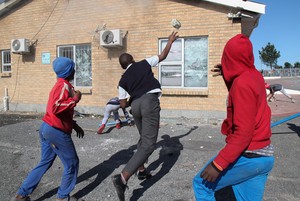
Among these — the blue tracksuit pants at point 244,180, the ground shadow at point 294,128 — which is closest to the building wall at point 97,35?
the ground shadow at point 294,128

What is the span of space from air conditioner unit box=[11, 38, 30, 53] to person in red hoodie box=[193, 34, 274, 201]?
1061 centimetres

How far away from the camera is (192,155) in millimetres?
5438

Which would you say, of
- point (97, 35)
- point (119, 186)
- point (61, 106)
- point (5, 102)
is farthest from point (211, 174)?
point (5, 102)

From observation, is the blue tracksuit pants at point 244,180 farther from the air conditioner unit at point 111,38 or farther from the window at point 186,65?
the air conditioner unit at point 111,38

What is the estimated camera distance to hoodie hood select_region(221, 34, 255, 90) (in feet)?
6.95

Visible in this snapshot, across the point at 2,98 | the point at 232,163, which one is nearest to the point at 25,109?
the point at 2,98

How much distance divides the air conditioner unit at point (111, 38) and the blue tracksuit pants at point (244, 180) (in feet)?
25.5

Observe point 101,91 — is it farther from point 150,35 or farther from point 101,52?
point 150,35

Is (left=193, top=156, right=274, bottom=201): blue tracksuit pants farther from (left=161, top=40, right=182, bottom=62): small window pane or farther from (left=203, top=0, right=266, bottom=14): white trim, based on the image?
(left=161, top=40, right=182, bottom=62): small window pane

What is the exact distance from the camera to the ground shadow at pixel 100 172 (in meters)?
3.84

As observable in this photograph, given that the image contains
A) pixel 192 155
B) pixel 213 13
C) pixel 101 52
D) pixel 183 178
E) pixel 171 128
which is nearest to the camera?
pixel 183 178

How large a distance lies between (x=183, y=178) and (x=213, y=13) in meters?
6.03

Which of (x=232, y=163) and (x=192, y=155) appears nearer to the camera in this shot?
(x=232, y=163)

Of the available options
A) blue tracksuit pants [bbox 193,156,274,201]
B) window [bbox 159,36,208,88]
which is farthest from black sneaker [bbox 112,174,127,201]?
window [bbox 159,36,208,88]
